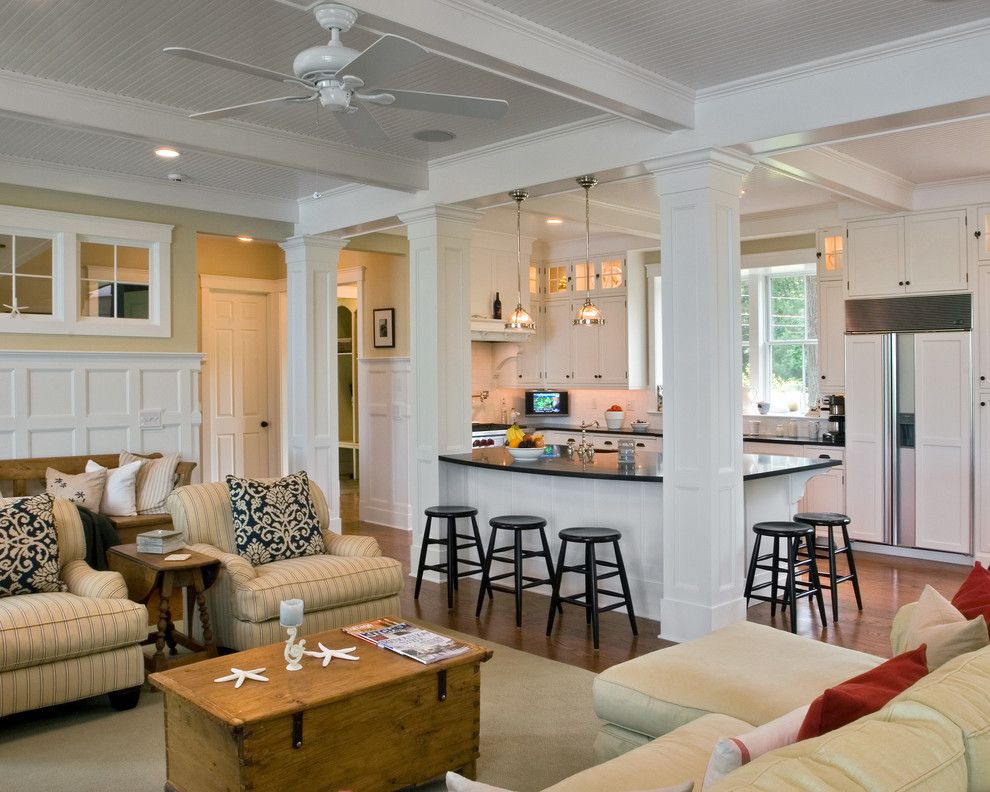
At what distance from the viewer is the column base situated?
4504 millimetres

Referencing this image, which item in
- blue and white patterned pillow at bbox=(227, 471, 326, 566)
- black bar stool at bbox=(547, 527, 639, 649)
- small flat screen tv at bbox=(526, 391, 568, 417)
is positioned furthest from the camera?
small flat screen tv at bbox=(526, 391, 568, 417)

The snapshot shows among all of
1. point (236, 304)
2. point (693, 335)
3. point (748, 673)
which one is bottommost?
point (748, 673)

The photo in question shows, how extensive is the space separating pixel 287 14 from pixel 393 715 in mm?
2716

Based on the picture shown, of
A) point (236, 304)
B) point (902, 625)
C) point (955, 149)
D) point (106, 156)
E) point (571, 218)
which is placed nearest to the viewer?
point (902, 625)

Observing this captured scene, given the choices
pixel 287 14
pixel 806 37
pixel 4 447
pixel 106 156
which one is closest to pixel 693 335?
pixel 806 37

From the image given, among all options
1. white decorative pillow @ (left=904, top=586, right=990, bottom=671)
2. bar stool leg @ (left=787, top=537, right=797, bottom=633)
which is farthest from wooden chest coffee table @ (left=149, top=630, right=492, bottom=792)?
bar stool leg @ (left=787, top=537, right=797, bottom=633)

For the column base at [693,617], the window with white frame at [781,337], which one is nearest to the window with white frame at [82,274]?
the column base at [693,617]

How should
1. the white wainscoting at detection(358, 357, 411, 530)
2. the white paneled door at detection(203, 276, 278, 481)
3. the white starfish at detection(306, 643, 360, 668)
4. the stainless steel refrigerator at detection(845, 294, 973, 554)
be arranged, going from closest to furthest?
the white starfish at detection(306, 643, 360, 668) → the stainless steel refrigerator at detection(845, 294, 973, 554) → the white wainscoting at detection(358, 357, 411, 530) → the white paneled door at detection(203, 276, 278, 481)

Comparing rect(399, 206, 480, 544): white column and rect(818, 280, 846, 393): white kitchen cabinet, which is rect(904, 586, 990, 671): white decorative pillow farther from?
rect(818, 280, 846, 393): white kitchen cabinet

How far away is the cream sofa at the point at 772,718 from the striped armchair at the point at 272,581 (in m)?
1.86

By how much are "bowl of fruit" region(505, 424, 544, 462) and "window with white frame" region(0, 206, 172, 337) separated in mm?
2804

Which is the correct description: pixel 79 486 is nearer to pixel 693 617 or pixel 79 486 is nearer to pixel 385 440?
pixel 385 440

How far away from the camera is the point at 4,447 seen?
5863 millimetres

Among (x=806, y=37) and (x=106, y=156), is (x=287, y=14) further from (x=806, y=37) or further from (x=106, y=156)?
(x=106, y=156)
